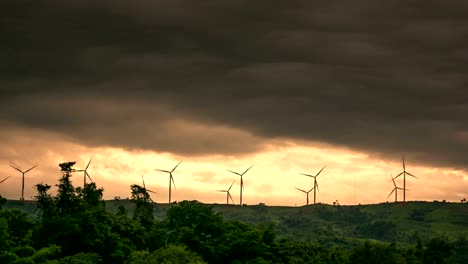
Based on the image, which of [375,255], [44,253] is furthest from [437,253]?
[44,253]

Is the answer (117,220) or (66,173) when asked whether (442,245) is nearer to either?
(117,220)

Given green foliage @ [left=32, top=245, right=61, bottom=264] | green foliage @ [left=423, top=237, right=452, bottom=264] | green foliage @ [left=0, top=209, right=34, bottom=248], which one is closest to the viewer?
green foliage @ [left=32, top=245, right=61, bottom=264]

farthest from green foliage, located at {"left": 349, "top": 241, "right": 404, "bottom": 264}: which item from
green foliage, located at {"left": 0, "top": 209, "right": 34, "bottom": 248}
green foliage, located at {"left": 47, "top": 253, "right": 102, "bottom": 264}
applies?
green foliage, located at {"left": 0, "top": 209, "right": 34, "bottom": 248}

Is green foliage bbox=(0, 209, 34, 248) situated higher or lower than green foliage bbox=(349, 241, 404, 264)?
higher

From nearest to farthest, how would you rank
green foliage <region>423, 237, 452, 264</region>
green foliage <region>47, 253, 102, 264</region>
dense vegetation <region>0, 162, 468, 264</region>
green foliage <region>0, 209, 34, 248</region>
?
green foliage <region>47, 253, 102, 264</region> < dense vegetation <region>0, 162, 468, 264</region> < green foliage <region>0, 209, 34, 248</region> < green foliage <region>423, 237, 452, 264</region>

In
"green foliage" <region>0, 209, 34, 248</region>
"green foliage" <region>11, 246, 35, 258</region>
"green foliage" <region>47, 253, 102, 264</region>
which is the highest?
"green foliage" <region>0, 209, 34, 248</region>

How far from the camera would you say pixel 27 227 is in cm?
16275

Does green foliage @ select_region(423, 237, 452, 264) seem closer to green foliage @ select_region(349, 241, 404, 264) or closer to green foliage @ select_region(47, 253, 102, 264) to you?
green foliage @ select_region(349, 241, 404, 264)

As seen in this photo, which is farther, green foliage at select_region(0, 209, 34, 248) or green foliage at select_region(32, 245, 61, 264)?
green foliage at select_region(0, 209, 34, 248)

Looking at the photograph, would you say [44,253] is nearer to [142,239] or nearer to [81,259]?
[81,259]

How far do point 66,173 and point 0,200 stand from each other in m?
18.8

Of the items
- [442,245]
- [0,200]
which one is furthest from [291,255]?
[0,200]

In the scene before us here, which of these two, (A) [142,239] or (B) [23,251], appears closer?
(B) [23,251]

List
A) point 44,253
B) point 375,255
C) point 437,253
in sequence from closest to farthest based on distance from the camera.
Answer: point 375,255
point 44,253
point 437,253
